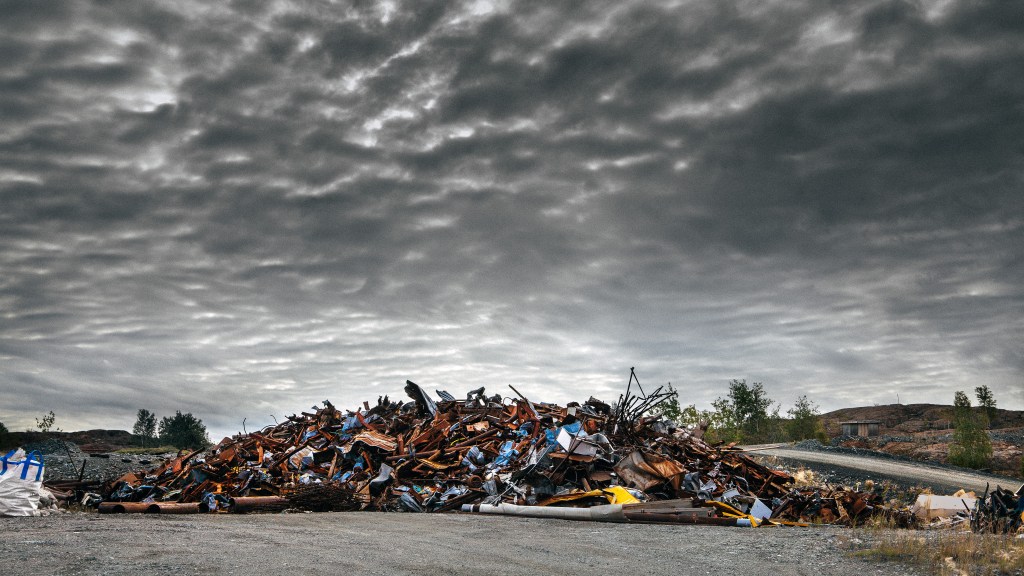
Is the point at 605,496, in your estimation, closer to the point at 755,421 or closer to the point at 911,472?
the point at 911,472

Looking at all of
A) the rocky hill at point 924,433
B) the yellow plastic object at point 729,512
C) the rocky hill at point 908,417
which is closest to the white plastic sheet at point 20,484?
the yellow plastic object at point 729,512

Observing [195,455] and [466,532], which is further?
[195,455]

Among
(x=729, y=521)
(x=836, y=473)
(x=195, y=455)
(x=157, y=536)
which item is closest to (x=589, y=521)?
(x=729, y=521)

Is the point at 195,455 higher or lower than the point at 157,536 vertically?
higher

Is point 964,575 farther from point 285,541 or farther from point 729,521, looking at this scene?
point 285,541

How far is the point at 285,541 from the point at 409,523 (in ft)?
9.22

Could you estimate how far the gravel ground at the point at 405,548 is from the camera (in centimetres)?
651

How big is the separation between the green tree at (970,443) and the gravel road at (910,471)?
5538 mm

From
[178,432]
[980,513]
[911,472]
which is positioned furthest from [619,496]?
[178,432]

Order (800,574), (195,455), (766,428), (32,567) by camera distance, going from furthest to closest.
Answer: (766,428), (195,455), (800,574), (32,567)

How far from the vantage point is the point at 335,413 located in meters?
18.1

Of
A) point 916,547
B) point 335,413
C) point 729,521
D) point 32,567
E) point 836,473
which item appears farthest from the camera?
point 836,473

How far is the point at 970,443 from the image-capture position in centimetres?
3384

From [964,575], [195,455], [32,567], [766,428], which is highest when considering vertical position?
[766,428]
